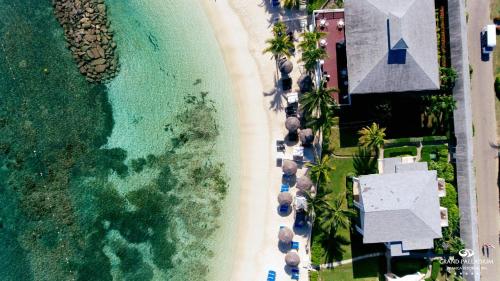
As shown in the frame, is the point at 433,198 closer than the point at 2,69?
Yes

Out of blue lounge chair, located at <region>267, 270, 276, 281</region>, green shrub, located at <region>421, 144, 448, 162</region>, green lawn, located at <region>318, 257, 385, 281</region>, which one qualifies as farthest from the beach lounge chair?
green shrub, located at <region>421, 144, 448, 162</region>

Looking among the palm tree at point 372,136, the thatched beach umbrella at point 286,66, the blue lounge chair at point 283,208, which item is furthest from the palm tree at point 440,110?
the blue lounge chair at point 283,208

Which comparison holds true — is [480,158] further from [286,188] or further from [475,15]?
[286,188]

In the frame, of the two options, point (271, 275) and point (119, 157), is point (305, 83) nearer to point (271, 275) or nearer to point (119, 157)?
point (271, 275)

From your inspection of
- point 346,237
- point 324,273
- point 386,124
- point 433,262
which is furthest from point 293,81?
point 433,262

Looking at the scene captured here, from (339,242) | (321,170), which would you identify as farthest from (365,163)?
(339,242)

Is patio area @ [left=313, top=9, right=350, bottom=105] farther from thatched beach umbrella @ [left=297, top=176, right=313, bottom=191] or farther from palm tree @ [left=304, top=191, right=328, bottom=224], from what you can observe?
palm tree @ [left=304, top=191, right=328, bottom=224]
